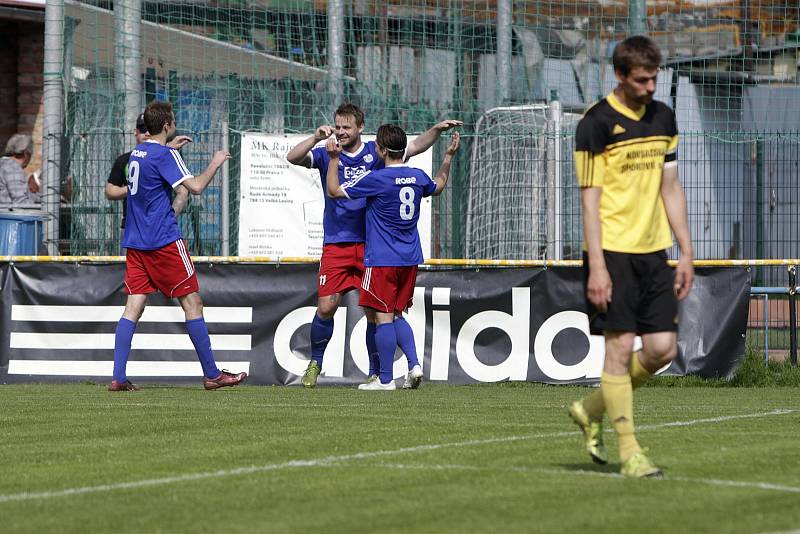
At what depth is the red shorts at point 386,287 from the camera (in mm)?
12148

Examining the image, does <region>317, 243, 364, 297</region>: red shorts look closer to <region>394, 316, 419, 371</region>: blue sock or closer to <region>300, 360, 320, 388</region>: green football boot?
<region>394, 316, 419, 371</region>: blue sock

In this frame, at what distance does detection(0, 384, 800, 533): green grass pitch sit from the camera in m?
5.35

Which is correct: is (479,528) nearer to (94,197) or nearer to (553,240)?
(553,240)

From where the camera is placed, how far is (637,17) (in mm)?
17969

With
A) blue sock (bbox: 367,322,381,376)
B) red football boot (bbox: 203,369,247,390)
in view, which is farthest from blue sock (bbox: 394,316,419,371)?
red football boot (bbox: 203,369,247,390)

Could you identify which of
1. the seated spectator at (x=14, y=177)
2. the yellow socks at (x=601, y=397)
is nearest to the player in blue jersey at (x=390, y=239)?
the yellow socks at (x=601, y=397)

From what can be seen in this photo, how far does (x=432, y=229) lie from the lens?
15562mm

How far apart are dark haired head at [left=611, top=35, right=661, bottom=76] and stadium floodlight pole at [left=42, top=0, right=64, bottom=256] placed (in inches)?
413

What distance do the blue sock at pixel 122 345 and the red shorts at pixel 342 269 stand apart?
5.54 feet

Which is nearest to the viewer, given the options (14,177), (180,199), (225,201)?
(180,199)

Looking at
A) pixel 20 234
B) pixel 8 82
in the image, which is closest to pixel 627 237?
pixel 20 234

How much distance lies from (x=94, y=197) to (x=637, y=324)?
10490 millimetres

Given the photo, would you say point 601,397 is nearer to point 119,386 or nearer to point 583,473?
point 583,473

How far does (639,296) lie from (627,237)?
0.89ft
